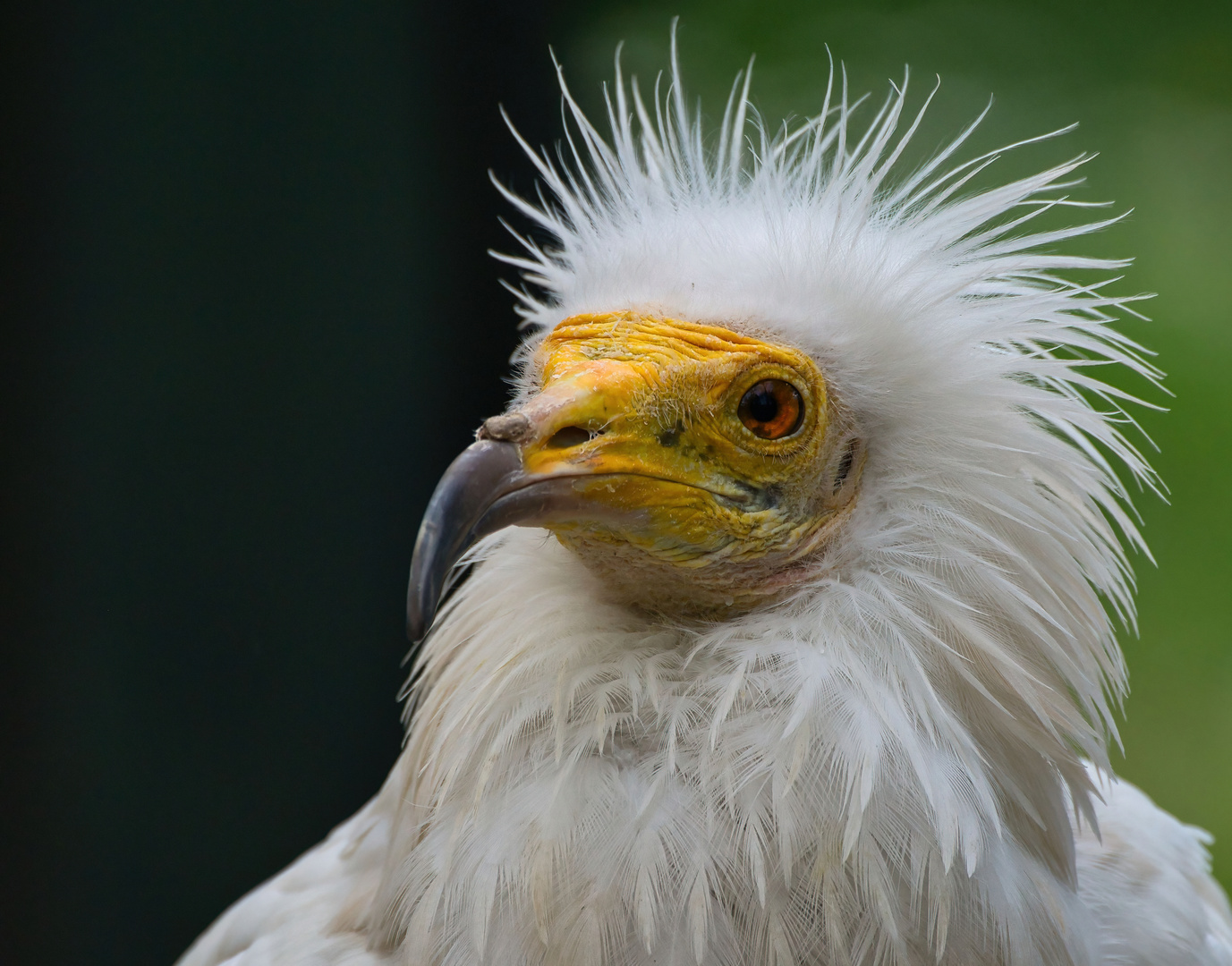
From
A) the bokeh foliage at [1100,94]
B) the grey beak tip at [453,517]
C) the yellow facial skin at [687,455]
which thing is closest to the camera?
the grey beak tip at [453,517]

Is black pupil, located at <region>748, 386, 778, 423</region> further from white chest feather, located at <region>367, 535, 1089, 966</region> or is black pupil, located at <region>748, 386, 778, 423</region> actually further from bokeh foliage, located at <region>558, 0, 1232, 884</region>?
bokeh foliage, located at <region>558, 0, 1232, 884</region>

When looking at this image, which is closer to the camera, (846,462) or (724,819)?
(724,819)

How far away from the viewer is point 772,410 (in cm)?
102

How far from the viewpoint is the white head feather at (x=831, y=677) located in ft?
2.89

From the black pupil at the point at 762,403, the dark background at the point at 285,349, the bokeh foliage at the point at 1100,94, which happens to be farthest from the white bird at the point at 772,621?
the dark background at the point at 285,349

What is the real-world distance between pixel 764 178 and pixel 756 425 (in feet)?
1.08

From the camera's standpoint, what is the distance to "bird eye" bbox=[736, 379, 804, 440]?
1016 mm

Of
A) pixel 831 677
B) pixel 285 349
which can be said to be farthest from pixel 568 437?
pixel 285 349

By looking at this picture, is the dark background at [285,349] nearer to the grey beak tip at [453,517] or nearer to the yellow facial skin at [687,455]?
the yellow facial skin at [687,455]

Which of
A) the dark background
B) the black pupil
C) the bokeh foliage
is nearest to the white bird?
the black pupil

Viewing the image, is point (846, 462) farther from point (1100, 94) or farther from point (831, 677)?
point (1100, 94)

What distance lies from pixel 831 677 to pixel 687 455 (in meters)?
0.25

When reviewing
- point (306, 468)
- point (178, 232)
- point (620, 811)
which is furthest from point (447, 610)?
point (178, 232)

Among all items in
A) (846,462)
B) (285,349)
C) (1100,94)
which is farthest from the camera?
(285,349)
